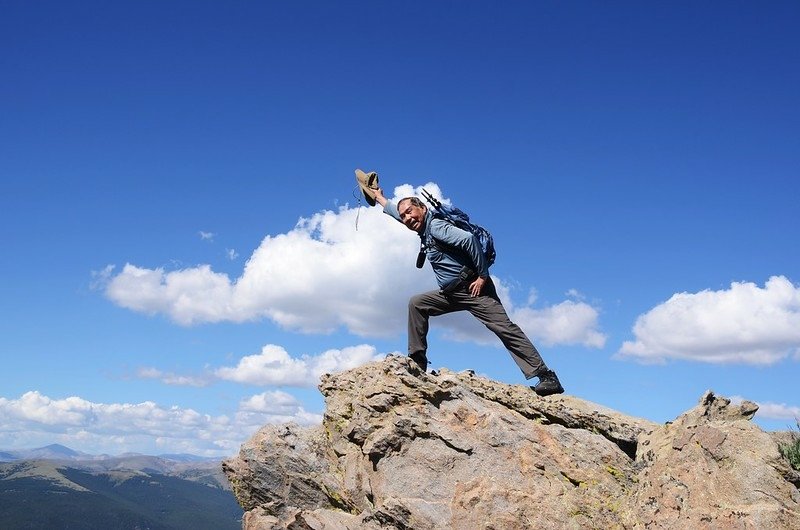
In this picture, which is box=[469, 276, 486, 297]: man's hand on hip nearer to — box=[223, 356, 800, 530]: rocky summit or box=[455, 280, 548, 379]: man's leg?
box=[455, 280, 548, 379]: man's leg

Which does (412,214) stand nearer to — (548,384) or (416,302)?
(416,302)

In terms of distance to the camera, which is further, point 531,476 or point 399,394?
point 399,394

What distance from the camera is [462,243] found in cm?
Result: 1360

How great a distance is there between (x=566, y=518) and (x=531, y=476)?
1.00 m

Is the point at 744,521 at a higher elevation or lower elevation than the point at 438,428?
lower

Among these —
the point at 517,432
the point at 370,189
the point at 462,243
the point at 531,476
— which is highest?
the point at 370,189

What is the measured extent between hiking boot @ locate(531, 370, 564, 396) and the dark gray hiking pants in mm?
191

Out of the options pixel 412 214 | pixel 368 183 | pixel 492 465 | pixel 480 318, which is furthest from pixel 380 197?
pixel 492 465

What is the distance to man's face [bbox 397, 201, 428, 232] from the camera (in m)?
14.2

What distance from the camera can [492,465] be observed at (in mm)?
11664

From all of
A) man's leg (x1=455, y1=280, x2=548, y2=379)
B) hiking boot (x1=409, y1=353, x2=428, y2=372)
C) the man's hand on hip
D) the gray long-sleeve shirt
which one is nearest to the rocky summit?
hiking boot (x1=409, y1=353, x2=428, y2=372)

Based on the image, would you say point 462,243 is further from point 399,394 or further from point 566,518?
point 566,518

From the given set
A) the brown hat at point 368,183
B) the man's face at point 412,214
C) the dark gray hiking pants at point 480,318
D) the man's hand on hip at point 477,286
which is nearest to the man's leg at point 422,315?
the dark gray hiking pants at point 480,318

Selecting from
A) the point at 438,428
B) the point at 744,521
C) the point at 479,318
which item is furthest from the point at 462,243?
the point at 744,521
